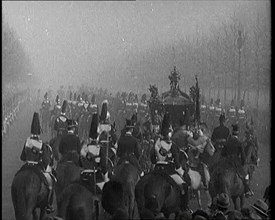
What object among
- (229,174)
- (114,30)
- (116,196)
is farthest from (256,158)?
(114,30)

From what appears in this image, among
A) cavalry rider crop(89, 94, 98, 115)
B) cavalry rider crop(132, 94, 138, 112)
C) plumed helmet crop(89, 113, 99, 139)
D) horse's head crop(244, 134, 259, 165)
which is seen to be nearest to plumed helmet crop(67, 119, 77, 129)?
plumed helmet crop(89, 113, 99, 139)

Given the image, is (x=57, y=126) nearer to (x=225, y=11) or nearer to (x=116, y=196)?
(x=116, y=196)

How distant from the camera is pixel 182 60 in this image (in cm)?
1002

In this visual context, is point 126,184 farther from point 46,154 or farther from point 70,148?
point 46,154

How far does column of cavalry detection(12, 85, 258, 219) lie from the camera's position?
24.7 ft

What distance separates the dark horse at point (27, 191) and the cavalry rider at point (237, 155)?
4201 mm

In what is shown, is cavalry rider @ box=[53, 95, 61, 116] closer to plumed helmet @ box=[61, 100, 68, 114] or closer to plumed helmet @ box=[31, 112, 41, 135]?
plumed helmet @ box=[61, 100, 68, 114]

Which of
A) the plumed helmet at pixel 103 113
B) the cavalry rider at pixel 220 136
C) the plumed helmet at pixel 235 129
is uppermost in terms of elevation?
the plumed helmet at pixel 103 113

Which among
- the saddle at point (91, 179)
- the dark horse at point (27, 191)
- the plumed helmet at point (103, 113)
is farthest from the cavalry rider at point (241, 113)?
the dark horse at point (27, 191)

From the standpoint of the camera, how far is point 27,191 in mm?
7438

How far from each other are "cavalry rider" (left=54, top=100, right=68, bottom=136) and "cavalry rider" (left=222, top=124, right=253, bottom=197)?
3695 millimetres

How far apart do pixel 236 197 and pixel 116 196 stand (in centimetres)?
293

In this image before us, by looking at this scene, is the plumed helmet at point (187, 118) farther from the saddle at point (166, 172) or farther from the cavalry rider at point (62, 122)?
the cavalry rider at point (62, 122)

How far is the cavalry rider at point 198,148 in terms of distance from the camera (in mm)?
9203
